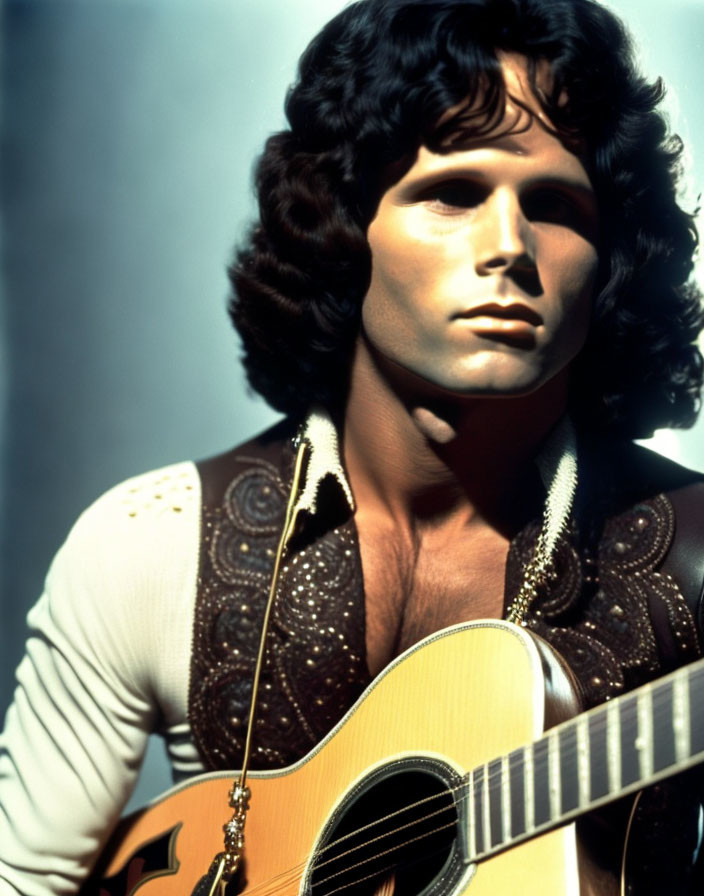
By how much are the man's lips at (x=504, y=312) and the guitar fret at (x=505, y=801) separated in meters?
0.33

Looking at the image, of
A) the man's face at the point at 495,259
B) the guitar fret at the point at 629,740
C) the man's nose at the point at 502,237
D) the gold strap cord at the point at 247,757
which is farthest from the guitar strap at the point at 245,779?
the guitar fret at the point at 629,740

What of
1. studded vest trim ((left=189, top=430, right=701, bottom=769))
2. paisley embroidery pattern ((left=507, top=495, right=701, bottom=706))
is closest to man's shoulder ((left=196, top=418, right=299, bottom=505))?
studded vest trim ((left=189, top=430, right=701, bottom=769))

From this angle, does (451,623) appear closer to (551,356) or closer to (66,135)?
(551,356)

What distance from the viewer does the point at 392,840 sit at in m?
0.95

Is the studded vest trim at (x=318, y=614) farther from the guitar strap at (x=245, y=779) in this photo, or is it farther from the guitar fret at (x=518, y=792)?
the guitar fret at (x=518, y=792)

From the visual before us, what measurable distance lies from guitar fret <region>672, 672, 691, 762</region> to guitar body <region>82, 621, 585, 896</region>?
0.12 m

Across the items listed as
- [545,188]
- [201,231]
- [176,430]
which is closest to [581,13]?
[545,188]

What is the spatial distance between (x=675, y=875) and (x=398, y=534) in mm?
368

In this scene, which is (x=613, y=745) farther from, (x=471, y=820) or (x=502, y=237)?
(x=502, y=237)

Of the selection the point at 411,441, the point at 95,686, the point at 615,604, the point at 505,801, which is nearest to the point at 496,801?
the point at 505,801

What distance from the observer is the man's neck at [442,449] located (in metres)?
1.07

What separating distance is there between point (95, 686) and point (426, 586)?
0.32 metres

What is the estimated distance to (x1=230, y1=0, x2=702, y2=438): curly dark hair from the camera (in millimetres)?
984

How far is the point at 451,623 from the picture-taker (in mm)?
1087
